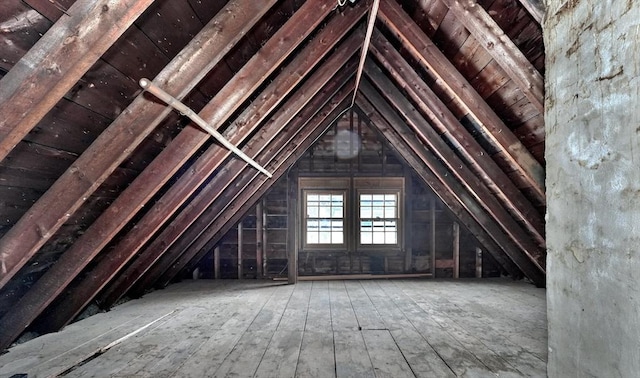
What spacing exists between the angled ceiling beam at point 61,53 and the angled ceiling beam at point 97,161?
429 millimetres

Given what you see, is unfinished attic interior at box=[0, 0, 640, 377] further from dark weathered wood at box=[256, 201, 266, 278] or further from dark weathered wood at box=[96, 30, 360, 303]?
dark weathered wood at box=[256, 201, 266, 278]

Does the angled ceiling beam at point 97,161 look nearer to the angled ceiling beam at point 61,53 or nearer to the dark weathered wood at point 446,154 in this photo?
the angled ceiling beam at point 61,53

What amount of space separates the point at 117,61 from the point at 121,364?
210 centimetres

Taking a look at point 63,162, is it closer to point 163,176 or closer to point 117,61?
point 163,176

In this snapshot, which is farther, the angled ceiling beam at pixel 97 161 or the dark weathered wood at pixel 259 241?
the dark weathered wood at pixel 259 241

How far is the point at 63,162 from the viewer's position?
1.73 meters

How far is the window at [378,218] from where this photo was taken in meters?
5.78

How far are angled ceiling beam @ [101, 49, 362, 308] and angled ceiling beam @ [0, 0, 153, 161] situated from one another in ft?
5.58

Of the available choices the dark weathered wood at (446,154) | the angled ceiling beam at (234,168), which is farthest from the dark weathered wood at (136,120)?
the dark weathered wood at (446,154)

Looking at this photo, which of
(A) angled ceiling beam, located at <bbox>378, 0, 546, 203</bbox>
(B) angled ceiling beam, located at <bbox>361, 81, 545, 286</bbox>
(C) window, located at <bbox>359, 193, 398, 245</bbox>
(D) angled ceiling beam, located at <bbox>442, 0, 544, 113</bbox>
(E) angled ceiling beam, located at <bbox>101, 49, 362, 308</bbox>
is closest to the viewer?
(D) angled ceiling beam, located at <bbox>442, 0, 544, 113</bbox>

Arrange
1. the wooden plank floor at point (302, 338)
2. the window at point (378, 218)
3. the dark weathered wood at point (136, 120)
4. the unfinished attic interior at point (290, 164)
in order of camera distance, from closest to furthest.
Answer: the unfinished attic interior at point (290, 164) → the dark weathered wood at point (136, 120) → the wooden plank floor at point (302, 338) → the window at point (378, 218)

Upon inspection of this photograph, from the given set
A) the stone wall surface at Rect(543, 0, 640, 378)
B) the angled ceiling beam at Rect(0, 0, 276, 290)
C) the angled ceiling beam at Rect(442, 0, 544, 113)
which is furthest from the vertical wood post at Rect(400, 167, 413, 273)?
the stone wall surface at Rect(543, 0, 640, 378)

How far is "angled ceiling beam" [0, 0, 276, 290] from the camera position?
156cm

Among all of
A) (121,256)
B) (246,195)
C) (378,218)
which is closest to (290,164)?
(246,195)
